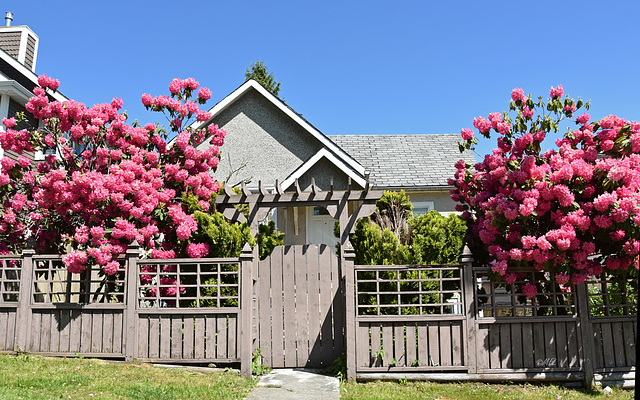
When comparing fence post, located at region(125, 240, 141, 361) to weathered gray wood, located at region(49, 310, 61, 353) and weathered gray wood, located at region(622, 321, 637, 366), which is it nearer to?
weathered gray wood, located at region(49, 310, 61, 353)

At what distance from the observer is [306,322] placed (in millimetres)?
7055

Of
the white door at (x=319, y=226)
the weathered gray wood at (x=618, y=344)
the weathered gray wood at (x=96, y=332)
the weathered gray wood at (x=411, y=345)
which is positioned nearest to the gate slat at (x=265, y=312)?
the weathered gray wood at (x=411, y=345)

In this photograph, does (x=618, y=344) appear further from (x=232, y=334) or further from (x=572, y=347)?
(x=232, y=334)

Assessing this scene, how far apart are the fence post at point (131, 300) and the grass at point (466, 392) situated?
3.08 metres

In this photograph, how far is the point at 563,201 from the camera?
20.0 feet

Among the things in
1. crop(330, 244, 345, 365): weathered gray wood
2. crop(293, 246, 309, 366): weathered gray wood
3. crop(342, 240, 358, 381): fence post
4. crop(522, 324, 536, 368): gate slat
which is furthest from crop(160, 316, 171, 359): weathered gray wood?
crop(522, 324, 536, 368): gate slat

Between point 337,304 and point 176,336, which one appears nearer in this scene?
point 176,336

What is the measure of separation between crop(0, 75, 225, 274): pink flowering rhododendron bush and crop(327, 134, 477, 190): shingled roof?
5.49m

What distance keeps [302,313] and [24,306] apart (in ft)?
14.1

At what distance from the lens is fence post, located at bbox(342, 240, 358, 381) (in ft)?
21.5

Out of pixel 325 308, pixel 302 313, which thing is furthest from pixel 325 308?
pixel 302 313

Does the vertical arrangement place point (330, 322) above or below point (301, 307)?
below

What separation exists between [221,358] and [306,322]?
130 centimetres

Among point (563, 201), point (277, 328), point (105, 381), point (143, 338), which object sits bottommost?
point (105, 381)
